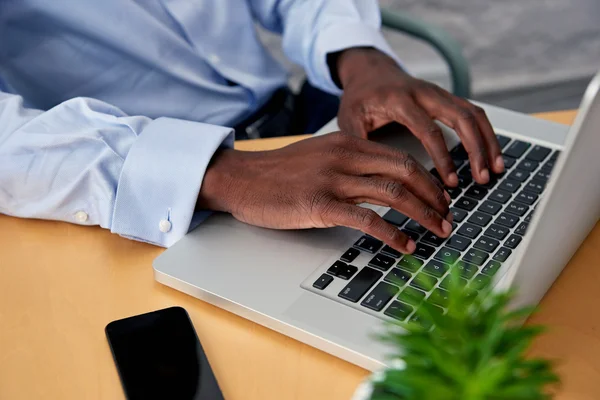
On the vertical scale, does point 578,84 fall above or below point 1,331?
above

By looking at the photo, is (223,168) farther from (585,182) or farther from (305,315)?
(585,182)

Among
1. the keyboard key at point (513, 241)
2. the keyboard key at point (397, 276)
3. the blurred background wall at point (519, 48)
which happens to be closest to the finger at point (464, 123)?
the keyboard key at point (513, 241)

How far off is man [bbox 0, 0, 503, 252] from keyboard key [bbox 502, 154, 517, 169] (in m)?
0.03

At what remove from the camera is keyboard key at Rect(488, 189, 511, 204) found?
2.67 feet


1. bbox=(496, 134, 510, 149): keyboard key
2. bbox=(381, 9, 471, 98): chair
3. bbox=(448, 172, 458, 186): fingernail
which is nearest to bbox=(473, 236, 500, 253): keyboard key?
bbox=(448, 172, 458, 186): fingernail

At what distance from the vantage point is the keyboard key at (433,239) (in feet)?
2.42

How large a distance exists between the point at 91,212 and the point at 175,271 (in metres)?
0.15

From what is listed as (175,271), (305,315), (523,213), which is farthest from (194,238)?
Result: (523,213)

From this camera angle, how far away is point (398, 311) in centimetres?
64

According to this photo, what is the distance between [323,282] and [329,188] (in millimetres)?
119

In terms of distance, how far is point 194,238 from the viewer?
76 cm

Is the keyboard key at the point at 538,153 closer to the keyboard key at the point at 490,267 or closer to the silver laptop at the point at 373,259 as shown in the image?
the silver laptop at the point at 373,259

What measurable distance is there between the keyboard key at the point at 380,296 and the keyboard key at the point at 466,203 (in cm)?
17

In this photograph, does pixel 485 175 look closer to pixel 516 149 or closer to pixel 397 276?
pixel 516 149
